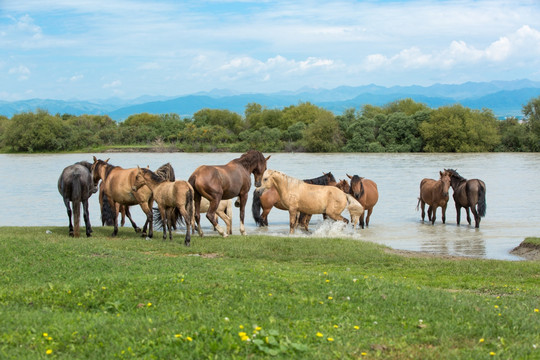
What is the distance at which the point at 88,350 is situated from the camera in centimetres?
519

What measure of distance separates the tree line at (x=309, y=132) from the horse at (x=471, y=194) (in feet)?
169

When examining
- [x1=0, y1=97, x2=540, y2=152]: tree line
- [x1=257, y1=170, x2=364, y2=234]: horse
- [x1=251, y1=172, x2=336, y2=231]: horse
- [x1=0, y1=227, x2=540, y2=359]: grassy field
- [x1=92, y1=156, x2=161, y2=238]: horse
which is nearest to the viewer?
[x1=0, y1=227, x2=540, y2=359]: grassy field

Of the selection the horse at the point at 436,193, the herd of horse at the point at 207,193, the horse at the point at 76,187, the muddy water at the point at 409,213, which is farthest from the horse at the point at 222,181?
the horse at the point at 436,193

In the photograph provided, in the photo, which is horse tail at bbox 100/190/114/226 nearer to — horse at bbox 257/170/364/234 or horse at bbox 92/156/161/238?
horse at bbox 92/156/161/238

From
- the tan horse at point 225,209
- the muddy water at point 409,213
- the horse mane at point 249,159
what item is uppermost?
the horse mane at point 249,159

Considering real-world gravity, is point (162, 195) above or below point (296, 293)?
above

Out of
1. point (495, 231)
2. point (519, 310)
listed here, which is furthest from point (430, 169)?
point (519, 310)

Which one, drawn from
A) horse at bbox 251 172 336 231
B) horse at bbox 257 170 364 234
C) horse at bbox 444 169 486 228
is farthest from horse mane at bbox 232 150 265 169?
Result: horse at bbox 444 169 486 228

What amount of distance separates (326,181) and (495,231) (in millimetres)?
5749

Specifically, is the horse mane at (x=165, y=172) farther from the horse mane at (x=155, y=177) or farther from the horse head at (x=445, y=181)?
the horse head at (x=445, y=181)

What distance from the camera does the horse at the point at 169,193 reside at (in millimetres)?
12719

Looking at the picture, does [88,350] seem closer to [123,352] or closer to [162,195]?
[123,352]

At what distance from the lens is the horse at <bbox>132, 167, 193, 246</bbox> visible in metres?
12.7

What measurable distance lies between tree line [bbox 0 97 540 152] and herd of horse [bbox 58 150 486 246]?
5359 cm
